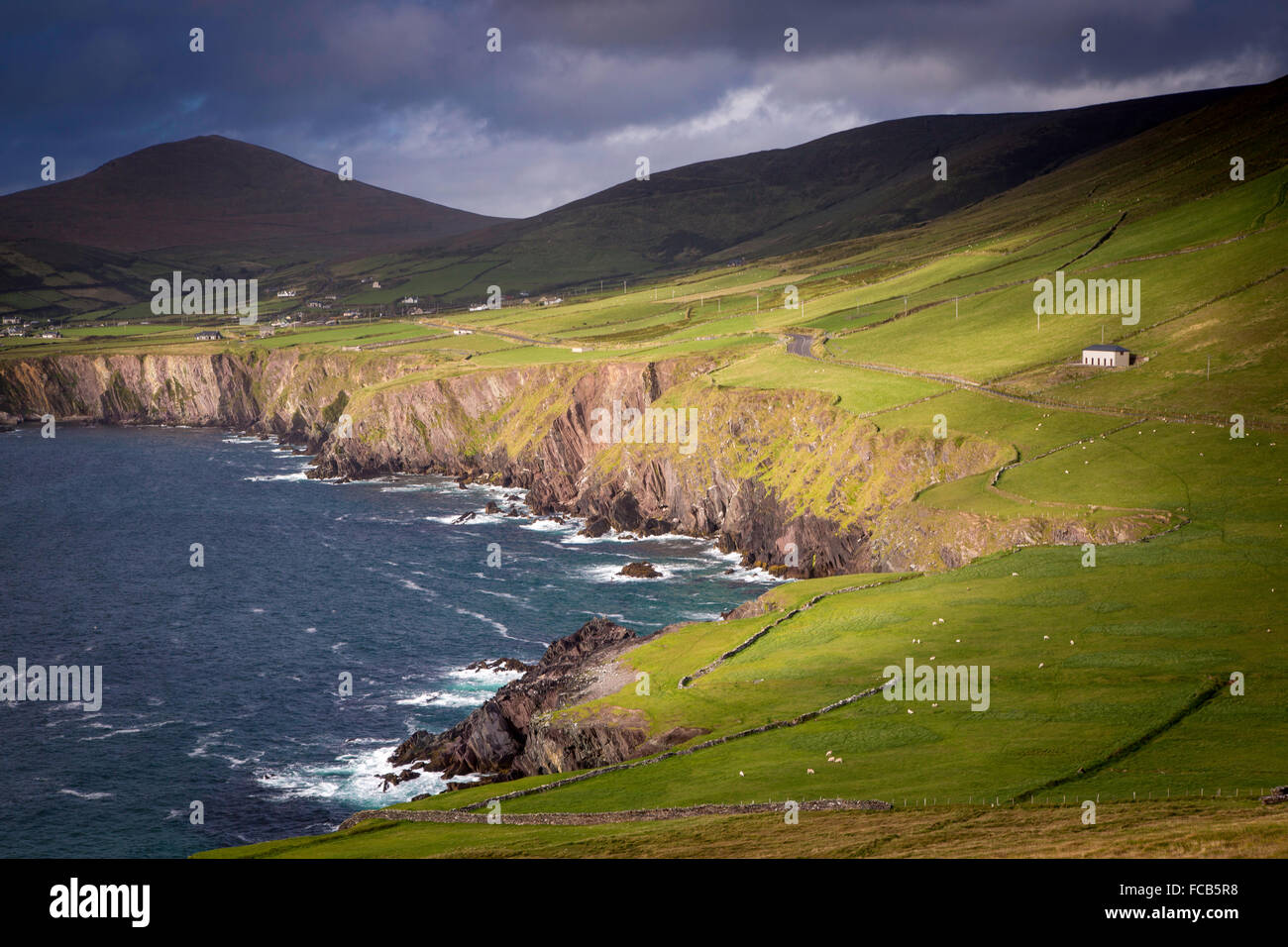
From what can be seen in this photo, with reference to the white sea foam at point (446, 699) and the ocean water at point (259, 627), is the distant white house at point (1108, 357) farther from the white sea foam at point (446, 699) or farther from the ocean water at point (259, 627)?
the white sea foam at point (446, 699)

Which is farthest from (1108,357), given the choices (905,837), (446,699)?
(905,837)

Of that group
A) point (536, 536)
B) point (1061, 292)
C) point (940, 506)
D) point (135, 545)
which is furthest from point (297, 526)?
point (1061, 292)

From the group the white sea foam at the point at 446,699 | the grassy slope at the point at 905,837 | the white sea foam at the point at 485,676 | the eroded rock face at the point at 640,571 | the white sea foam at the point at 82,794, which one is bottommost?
the white sea foam at the point at 82,794
